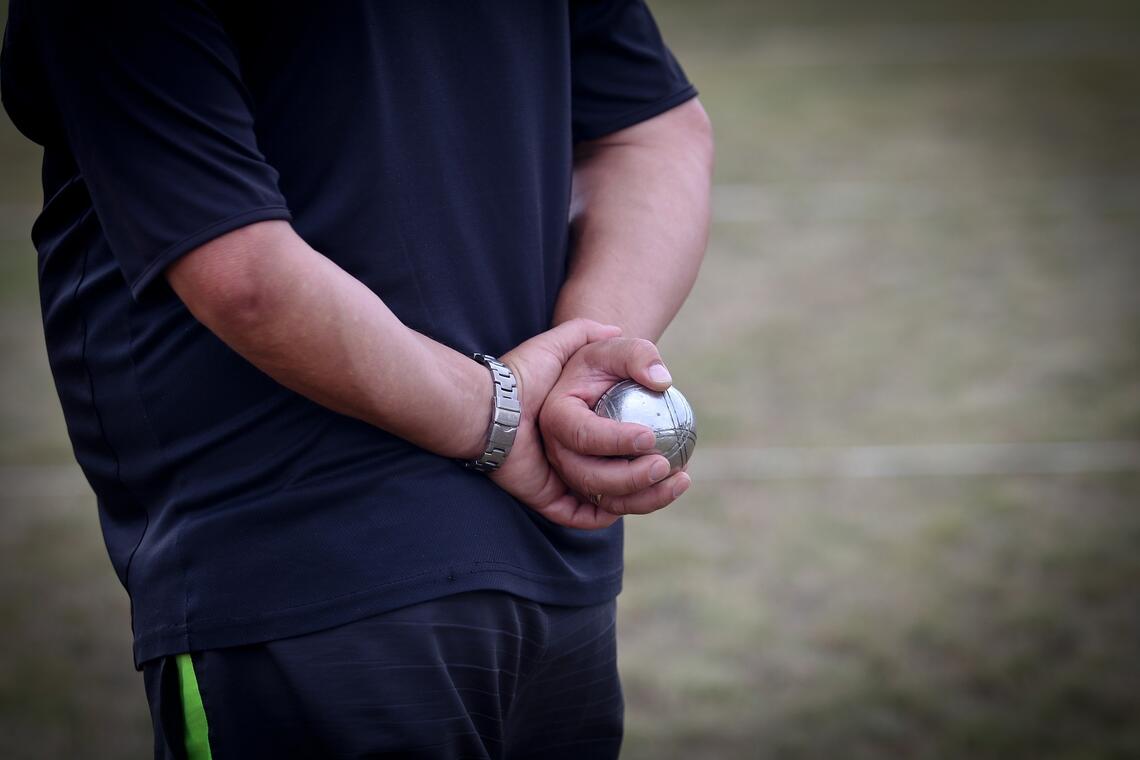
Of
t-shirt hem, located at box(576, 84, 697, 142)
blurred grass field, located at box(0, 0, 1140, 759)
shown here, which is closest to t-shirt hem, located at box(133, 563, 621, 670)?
t-shirt hem, located at box(576, 84, 697, 142)

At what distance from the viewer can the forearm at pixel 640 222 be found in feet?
4.70

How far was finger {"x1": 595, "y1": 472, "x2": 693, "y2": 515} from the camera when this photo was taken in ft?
4.08

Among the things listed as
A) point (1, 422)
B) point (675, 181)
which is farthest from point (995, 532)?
point (1, 422)

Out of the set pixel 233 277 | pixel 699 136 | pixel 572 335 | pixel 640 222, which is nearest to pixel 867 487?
pixel 699 136

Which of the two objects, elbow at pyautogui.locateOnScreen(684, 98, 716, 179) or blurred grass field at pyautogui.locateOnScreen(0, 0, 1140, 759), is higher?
elbow at pyautogui.locateOnScreen(684, 98, 716, 179)

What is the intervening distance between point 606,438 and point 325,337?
0.93 ft

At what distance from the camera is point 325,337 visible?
3.56 feet

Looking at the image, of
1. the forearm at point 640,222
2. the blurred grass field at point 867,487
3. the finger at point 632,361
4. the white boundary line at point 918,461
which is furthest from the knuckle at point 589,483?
the white boundary line at point 918,461

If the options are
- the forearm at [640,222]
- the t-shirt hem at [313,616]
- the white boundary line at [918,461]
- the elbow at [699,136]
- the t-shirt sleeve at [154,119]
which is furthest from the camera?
the white boundary line at [918,461]

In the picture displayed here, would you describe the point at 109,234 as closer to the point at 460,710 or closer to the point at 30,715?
the point at 460,710

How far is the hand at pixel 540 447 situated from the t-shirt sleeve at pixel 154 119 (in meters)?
0.33

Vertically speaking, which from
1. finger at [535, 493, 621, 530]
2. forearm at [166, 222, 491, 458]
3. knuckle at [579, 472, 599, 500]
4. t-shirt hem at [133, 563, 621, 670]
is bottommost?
t-shirt hem at [133, 563, 621, 670]

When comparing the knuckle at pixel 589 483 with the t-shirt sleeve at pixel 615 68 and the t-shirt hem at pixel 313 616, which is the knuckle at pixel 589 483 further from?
the t-shirt sleeve at pixel 615 68

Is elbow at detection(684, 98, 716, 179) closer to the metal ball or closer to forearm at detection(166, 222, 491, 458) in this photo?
the metal ball
